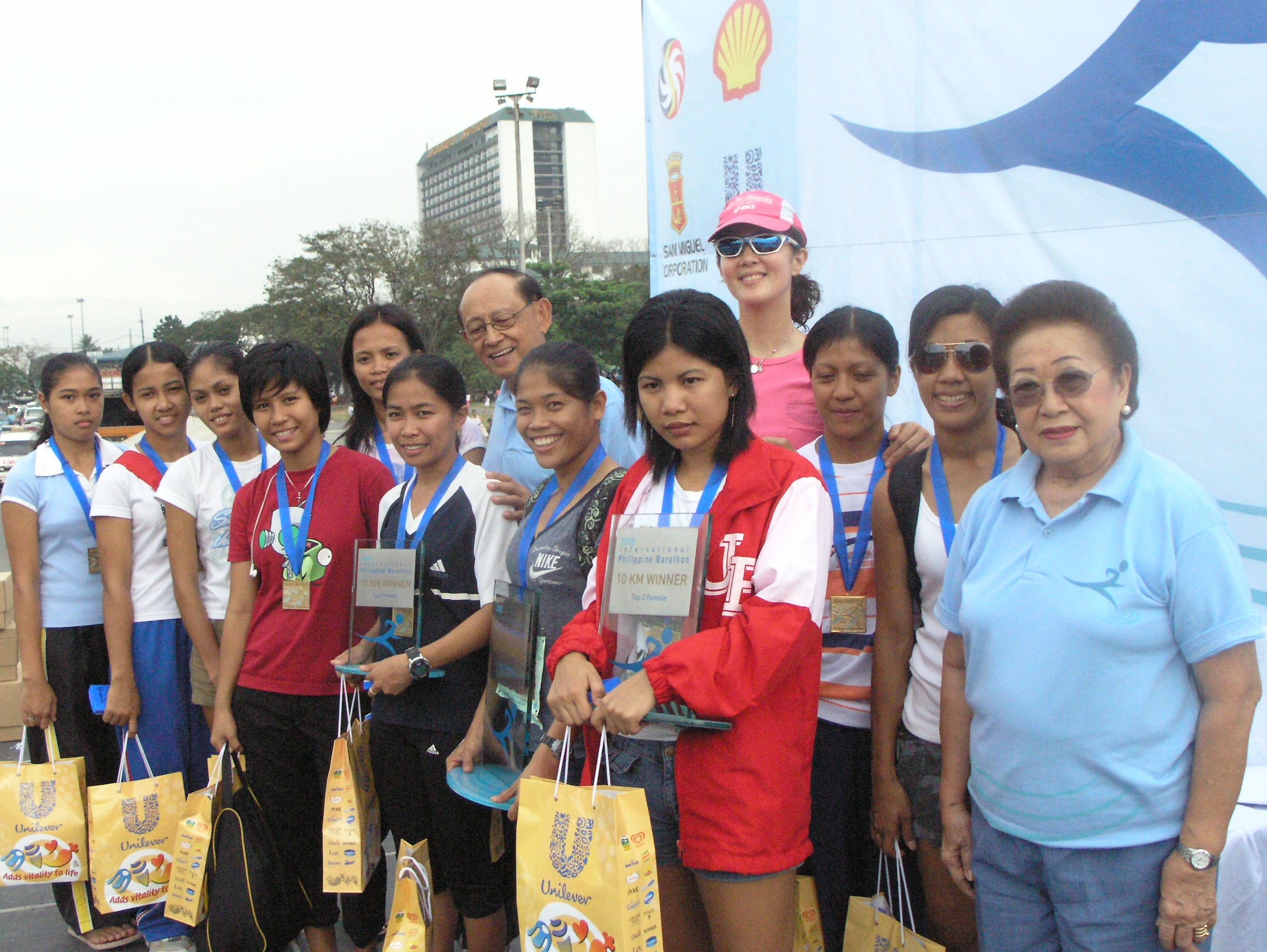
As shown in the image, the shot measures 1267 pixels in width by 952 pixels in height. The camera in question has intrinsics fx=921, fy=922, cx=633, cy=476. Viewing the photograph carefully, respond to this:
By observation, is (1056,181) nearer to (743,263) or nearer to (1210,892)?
(743,263)

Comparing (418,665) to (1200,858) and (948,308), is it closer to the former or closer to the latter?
(948,308)

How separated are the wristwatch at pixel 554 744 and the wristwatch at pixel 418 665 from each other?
1.67 ft

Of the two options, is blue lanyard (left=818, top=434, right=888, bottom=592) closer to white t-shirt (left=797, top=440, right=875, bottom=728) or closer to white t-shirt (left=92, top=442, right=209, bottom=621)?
white t-shirt (left=797, top=440, right=875, bottom=728)

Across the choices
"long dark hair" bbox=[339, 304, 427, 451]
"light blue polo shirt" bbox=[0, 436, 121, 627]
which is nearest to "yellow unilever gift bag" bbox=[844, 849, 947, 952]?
"long dark hair" bbox=[339, 304, 427, 451]

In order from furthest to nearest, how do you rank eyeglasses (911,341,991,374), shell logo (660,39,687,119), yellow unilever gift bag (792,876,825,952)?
shell logo (660,39,687,119)
yellow unilever gift bag (792,876,825,952)
eyeglasses (911,341,991,374)

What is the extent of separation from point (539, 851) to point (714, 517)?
0.68m

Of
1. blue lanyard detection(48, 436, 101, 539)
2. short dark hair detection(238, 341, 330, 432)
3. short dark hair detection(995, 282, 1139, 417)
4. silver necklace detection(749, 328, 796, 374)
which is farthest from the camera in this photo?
blue lanyard detection(48, 436, 101, 539)

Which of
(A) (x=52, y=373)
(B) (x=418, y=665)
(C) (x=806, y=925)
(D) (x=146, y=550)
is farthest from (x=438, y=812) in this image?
(A) (x=52, y=373)

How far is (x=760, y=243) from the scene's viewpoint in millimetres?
2631

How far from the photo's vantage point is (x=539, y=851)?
1.61 m

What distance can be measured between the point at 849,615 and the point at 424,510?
119cm

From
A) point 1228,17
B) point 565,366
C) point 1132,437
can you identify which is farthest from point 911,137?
point 1132,437

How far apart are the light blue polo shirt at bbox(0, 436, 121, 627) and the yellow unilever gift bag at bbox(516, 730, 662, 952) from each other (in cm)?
237

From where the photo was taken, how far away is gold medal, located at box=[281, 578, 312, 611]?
2656 millimetres
